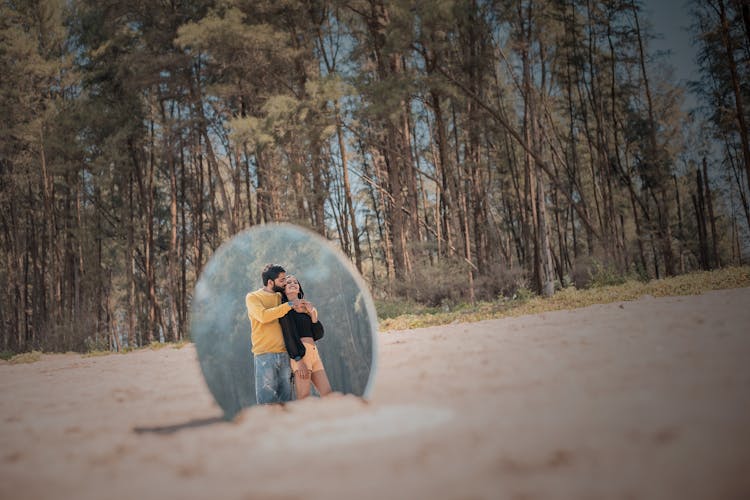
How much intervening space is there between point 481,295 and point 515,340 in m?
9.14

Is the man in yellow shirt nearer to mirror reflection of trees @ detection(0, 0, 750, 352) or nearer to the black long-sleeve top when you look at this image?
the black long-sleeve top

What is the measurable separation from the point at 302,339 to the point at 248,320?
1.39ft

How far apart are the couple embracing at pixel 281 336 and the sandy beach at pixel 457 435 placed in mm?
182

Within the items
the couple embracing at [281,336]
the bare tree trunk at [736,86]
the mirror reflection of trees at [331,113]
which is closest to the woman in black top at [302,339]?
the couple embracing at [281,336]

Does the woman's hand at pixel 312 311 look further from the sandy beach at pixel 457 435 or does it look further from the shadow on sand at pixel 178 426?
the shadow on sand at pixel 178 426

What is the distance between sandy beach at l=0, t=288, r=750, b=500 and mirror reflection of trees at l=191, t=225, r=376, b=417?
23 centimetres

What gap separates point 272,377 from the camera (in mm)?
3154

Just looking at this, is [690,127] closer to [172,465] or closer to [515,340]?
[515,340]

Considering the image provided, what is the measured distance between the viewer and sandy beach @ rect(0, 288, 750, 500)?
1.66 meters

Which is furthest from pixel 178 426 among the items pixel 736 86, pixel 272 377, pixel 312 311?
pixel 736 86

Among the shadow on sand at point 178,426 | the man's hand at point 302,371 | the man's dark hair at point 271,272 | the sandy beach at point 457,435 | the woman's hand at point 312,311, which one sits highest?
the man's dark hair at point 271,272

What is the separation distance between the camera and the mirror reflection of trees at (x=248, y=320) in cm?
327

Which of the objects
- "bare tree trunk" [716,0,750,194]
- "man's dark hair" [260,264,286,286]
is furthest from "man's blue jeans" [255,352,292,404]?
"bare tree trunk" [716,0,750,194]

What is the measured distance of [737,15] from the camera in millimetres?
11750
